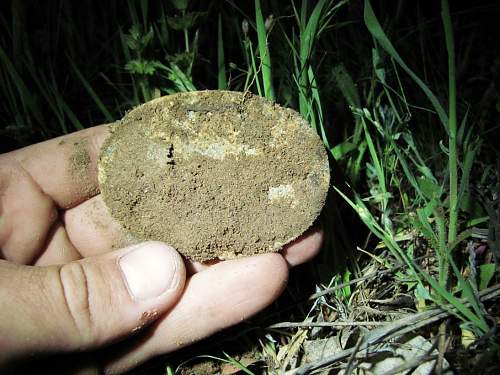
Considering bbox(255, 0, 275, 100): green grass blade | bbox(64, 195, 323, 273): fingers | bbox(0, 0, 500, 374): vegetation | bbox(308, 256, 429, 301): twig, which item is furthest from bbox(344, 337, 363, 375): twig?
bbox(255, 0, 275, 100): green grass blade

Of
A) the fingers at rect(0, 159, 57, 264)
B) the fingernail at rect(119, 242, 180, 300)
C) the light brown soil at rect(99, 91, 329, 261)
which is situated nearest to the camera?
the fingernail at rect(119, 242, 180, 300)

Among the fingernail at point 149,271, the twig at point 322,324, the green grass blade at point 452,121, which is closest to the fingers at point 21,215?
the fingernail at point 149,271

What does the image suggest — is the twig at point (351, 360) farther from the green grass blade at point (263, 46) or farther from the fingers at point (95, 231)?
the green grass blade at point (263, 46)

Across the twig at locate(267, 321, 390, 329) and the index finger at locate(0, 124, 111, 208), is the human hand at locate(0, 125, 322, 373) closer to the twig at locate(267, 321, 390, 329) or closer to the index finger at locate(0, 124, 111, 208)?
the index finger at locate(0, 124, 111, 208)

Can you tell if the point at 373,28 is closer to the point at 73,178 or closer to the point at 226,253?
the point at 226,253

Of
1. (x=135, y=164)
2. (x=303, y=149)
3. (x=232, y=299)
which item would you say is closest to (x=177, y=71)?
(x=135, y=164)

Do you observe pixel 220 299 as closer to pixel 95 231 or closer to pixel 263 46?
pixel 95 231
